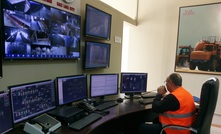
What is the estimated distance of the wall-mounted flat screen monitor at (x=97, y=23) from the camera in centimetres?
232

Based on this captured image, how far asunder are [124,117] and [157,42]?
2.10 meters

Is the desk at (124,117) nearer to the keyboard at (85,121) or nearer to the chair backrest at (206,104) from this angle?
the keyboard at (85,121)

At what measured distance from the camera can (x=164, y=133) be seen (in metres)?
1.99

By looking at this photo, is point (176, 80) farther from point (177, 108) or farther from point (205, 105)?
point (205, 105)

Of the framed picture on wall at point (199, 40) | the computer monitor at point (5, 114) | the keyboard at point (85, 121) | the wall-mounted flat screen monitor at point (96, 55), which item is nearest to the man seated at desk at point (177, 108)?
the keyboard at point (85, 121)

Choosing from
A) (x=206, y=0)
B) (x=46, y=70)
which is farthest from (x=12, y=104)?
(x=206, y=0)

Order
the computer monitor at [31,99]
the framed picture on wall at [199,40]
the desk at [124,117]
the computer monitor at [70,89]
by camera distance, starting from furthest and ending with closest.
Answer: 1. the framed picture on wall at [199,40]
2. the desk at [124,117]
3. the computer monitor at [70,89]
4. the computer monitor at [31,99]

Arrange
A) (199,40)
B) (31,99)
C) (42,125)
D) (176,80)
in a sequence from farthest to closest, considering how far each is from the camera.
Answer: (199,40), (176,80), (31,99), (42,125)

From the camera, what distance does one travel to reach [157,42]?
405cm

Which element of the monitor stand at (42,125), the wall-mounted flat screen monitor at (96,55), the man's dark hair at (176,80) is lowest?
the monitor stand at (42,125)

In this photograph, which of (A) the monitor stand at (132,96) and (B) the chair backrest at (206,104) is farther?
(A) the monitor stand at (132,96)

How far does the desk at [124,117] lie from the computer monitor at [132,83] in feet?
0.53

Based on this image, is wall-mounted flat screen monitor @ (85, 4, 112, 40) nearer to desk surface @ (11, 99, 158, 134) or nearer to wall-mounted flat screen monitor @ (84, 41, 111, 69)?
wall-mounted flat screen monitor @ (84, 41, 111, 69)

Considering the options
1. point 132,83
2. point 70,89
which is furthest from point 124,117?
point 70,89
